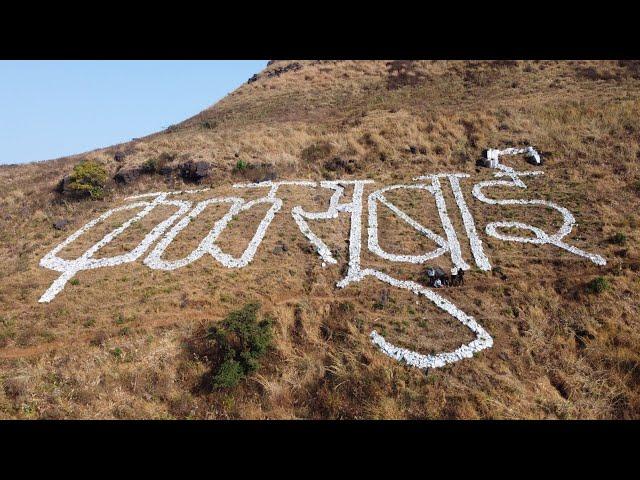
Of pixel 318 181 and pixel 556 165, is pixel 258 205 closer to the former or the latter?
pixel 318 181

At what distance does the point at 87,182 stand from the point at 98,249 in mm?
8119

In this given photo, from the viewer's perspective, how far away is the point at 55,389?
10180mm

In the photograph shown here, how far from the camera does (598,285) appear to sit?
1195 cm

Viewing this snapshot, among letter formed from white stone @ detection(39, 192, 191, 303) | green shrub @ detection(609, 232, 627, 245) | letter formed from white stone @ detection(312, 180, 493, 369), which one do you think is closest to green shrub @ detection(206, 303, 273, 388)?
letter formed from white stone @ detection(312, 180, 493, 369)

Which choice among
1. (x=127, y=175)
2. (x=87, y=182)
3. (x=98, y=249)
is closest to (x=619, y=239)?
(x=98, y=249)

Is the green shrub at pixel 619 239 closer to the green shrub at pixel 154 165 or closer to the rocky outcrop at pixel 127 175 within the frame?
the green shrub at pixel 154 165

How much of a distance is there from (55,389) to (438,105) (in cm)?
2828

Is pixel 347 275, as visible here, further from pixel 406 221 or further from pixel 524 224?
pixel 524 224

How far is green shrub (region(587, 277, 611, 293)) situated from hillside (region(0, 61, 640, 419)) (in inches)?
2.7

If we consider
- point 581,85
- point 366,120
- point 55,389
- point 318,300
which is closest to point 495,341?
point 318,300

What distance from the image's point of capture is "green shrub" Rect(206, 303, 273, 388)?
10.5 metres

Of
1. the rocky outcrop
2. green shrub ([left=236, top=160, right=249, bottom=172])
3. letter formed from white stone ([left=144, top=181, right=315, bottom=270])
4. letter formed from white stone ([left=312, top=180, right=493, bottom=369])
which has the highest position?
the rocky outcrop

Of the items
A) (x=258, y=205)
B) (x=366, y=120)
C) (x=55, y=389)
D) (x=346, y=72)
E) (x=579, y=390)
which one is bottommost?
(x=579, y=390)

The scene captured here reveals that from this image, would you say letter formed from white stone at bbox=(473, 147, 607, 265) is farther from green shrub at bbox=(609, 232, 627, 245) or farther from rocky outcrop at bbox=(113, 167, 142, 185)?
rocky outcrop at bbox=(113, 167, 142, 185)
